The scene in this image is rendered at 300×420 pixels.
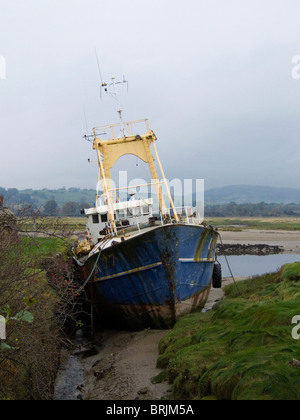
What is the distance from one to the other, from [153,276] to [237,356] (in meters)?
5.99

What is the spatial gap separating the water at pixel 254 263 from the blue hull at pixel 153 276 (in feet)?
55.8

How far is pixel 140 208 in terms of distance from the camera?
61.8 feet

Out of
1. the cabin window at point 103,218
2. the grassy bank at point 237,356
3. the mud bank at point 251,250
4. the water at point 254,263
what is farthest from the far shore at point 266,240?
the grassy bank at point 237,356

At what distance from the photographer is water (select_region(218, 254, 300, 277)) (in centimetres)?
3219

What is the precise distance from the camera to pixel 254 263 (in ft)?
122

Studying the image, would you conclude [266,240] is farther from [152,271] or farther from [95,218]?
[152,271]

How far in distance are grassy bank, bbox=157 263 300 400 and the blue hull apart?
1.48 metres

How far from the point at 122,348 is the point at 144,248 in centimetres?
289

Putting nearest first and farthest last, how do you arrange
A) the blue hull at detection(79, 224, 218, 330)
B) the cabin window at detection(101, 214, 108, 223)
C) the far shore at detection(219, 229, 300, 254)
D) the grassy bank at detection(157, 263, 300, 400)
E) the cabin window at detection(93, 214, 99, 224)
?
the grassy bank at detection(157, 263, 300, 400), the blue hull at detection(79, 224, 218, 330), the cabin window at detection(101, 214, 108, 223), the cabin window at detection(93, 214, 99, 224), the far shore at detection(219, 229, 300, 254)

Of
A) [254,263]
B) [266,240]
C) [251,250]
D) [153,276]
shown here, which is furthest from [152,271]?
[266,240]

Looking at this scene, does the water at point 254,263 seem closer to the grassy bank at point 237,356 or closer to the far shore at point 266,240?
the far shore at point 266,240

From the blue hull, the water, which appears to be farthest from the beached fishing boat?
the water

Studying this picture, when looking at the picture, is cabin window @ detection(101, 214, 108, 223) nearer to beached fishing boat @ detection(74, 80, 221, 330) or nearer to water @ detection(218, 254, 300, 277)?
beached fishing boat @ detection(74, 80, 221, 330)

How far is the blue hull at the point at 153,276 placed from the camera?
13.4 metres
